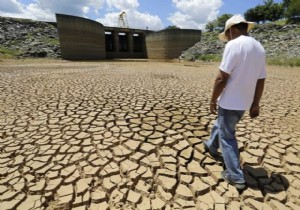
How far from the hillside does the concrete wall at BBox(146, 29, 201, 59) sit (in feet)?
9.03

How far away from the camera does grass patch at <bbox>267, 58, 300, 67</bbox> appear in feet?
49.3

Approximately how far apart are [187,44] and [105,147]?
28.5 m

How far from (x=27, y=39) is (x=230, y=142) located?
1010 inches

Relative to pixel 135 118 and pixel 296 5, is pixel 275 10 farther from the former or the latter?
pixel 135 118

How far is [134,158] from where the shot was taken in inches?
102

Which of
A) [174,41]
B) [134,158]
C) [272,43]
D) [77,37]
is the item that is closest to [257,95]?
[134,158]

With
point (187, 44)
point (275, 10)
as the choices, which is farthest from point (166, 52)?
point (275, 10)

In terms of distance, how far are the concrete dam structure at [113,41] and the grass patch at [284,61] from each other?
45.0 feet

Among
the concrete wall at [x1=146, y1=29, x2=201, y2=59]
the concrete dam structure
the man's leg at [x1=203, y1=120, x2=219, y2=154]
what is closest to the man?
the man's leg at [x1=203, y1=120, x2=219, y2=154]

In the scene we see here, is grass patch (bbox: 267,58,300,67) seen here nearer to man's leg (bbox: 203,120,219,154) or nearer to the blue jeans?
man's leg (bbox: 203,120,219,154)

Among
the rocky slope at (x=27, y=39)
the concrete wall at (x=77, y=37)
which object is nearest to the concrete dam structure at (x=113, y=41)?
the concrete wall at (x=77, y=37)

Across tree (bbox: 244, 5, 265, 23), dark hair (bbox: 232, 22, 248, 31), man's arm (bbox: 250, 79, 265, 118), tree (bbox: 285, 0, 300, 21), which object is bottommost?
man's arm (bbox: 250, 79, 265, 118)

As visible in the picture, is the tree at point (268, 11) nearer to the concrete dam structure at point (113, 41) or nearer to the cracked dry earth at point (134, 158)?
the concrete dam structure at point (113, 41)

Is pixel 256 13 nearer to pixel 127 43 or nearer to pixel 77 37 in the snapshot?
pixel 127 43
